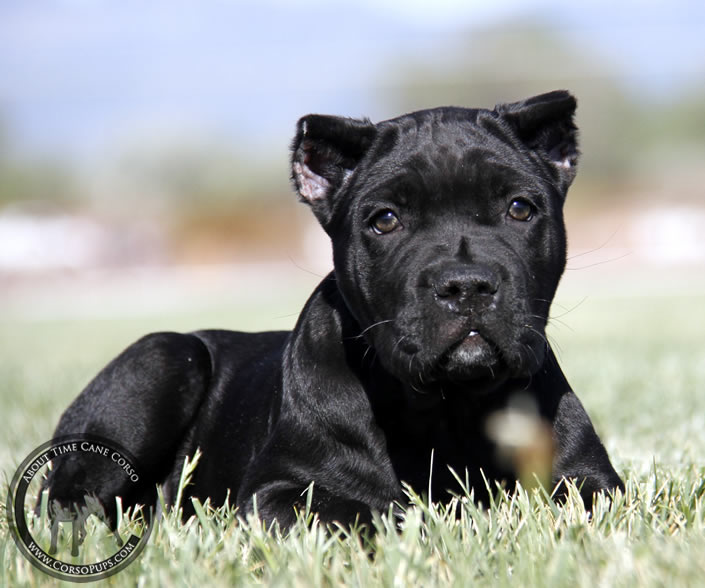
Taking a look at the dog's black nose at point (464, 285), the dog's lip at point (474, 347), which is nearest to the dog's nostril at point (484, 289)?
the dog's black nose at point (464, 285)

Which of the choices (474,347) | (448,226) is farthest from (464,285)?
(448,226)

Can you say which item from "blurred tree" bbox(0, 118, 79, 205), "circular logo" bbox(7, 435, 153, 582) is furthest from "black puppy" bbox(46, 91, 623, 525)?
"blurred tree" bbox(0, 118, 79, 205)

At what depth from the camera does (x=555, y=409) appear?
3.31 m

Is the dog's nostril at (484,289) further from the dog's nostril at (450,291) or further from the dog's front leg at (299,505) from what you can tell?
the dog's front leg at (299,505)

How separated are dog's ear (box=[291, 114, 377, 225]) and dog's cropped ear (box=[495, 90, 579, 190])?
57 centimetres

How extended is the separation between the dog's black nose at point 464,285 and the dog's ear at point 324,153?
929mm

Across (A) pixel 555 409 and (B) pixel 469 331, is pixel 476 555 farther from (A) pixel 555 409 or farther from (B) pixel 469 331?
(A) pixel 555 409

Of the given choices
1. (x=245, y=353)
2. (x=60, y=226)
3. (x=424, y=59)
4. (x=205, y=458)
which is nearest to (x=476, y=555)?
(x=205, y=458)

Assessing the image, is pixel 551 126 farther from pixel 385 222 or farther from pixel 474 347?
pixel 474 347

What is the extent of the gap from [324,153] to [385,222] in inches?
22.3

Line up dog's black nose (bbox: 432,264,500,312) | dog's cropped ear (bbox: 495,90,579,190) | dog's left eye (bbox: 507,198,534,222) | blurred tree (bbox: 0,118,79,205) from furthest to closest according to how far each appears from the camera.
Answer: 1. blurred tree (bbox: 0,118,79,205)
2. dog's cropped ear (bbox: 495,90,579,190)
3. dog's left eye (bbox: 507,198,534,222)
4. dog's black nose (bbox: 432,264,500,312)

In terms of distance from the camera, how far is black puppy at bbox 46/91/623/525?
116 inches

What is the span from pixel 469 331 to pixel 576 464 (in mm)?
708

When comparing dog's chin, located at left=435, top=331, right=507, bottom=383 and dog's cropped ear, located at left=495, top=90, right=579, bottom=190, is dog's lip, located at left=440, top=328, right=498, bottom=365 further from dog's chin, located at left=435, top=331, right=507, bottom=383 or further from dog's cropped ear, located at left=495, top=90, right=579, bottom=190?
dog's cropped ear, located at left=495, top=90, right=579, bottom=190
